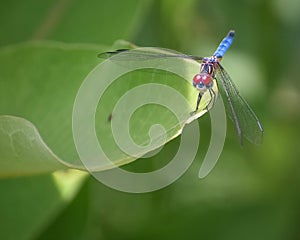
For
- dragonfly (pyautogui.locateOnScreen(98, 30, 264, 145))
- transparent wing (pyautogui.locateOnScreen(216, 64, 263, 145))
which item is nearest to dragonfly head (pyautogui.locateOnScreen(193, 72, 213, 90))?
dragonfly (pyautogui.locateOnScreen(98, 30, 264, 145))

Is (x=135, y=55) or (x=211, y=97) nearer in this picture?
(x=211, y=97)

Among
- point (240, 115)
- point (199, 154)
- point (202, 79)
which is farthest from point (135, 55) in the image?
point (199, 154)

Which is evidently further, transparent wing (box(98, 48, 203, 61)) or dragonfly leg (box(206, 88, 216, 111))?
transparent wing (box(98, 48, 203, 61))

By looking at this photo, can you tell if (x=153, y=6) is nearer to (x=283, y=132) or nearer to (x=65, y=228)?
(x=283, y=132)

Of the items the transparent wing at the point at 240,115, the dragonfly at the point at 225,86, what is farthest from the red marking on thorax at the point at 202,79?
the transparent wing at the point at 240,115

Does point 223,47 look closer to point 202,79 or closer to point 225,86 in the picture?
point 225,86

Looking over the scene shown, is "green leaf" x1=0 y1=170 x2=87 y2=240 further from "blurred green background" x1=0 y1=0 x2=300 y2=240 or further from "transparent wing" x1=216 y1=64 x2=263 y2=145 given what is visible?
"transparent wing" x1=216 y1=64 x2=263 y2=145
